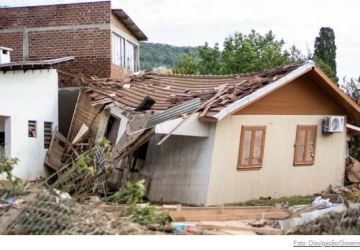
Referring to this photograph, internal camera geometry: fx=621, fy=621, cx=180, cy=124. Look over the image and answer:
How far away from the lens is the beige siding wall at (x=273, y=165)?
1005 centimetres

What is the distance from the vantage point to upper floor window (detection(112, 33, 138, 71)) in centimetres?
1385

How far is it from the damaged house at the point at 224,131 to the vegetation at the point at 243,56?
11.5 metres

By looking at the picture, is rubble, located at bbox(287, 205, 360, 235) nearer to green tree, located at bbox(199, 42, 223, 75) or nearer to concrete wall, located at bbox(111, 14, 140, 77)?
concrete wall, located at bbox(111, 14, 140, 77)

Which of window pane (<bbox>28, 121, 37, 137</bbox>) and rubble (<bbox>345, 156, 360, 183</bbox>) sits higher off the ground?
window pane (<bbox>28, 121, 37, 137</bbox>)

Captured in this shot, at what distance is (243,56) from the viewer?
24.7 meters

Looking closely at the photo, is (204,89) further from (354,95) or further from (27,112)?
(354,95)

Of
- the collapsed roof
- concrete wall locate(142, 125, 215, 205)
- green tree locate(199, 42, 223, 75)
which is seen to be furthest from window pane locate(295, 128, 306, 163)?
green tree locate(199, 42, 223, 75)

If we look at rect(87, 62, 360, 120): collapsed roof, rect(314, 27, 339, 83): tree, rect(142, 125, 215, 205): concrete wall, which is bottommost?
rect(142, 125, 215, 205): concrete wall

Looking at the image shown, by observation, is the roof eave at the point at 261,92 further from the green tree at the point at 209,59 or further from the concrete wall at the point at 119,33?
the green tree at the point at 209,59

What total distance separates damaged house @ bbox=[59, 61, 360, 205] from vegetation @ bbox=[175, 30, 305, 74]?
11454 mm

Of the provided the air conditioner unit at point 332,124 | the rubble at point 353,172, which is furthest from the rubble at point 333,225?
the rubble at point 353,172

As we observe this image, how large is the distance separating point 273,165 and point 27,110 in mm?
4407

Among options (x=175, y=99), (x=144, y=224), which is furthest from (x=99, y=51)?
(x=144, y=224)
